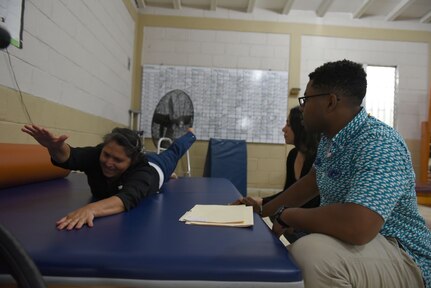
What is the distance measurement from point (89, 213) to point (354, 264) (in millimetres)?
870

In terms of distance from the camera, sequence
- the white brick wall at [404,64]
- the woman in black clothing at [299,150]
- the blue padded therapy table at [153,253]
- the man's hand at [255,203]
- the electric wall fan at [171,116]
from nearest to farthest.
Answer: the blue padded therapy table at [153,253] < the man's hand at [255,203] < the woman in black clothing at [299,150] < the electric wall fan at [171,116] < the white brick wall at [404,64]

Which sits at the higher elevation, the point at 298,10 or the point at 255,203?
the point at 298,10

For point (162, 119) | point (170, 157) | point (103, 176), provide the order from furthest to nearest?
point (162, 119)
point (170, 157)
point (103, 176)

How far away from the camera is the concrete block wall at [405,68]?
17.3 feet

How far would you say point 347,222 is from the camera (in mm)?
899

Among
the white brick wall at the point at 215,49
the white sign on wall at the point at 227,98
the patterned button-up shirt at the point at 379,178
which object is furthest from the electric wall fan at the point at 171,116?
the patterned button-up shirt at the point at 379,178

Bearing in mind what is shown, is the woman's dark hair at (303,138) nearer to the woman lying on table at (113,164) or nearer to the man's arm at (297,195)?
the man's arm at (297,195)

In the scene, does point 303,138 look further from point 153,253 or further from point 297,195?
point 153,253

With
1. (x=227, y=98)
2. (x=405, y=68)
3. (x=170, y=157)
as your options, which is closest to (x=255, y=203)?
(x=170, y=157)

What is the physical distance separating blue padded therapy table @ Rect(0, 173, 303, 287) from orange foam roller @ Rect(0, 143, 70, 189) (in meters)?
0.55

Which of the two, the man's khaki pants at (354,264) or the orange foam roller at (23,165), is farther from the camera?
the orange foam roller at (23,165)

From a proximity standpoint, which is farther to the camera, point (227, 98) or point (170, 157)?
point (227, 98)

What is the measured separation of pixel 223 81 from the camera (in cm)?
513

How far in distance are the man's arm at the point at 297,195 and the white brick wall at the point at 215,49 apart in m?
3.96
